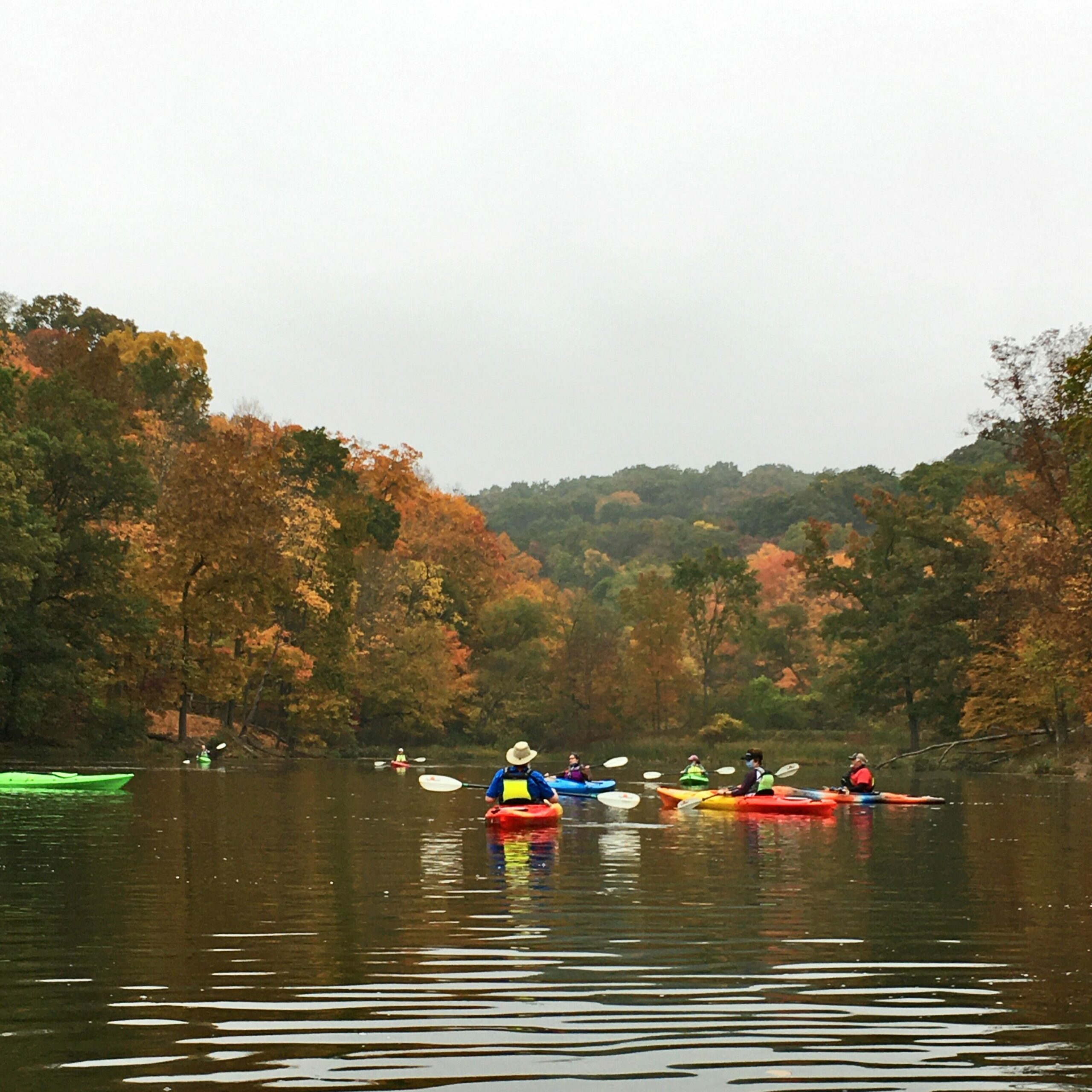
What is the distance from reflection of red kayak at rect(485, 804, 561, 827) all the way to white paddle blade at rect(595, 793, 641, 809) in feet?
10.9

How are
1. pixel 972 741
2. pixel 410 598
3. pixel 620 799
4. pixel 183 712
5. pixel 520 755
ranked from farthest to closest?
pixel 410 598 < pixel 183 712 < pixel 972 741 < pixel 620 799 < pixel 520 755

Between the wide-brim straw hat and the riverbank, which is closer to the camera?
the wide-brim straw hat

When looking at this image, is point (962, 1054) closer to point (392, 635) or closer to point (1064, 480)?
point (1064, 480)

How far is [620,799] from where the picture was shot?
89.7 feet

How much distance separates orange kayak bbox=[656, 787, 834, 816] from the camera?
28047 millimetres

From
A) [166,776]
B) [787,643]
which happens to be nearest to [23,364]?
[166,776]

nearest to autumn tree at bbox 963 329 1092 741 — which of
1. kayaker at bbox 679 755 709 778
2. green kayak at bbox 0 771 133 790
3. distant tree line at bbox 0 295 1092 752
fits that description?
distant tree line at bbox 0 295 1092 752

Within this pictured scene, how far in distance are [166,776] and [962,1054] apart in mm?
34204

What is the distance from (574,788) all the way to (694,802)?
215 inches

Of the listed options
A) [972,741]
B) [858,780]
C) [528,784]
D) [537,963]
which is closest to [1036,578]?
[972,741]

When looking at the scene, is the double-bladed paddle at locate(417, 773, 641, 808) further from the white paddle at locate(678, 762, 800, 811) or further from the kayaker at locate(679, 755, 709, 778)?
the kayaker at locate(679, 755, 709, 778)

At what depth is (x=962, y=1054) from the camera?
737cm

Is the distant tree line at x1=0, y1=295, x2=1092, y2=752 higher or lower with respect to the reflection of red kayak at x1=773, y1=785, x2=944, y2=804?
higher

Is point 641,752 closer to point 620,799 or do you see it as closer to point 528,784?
point 620,799
